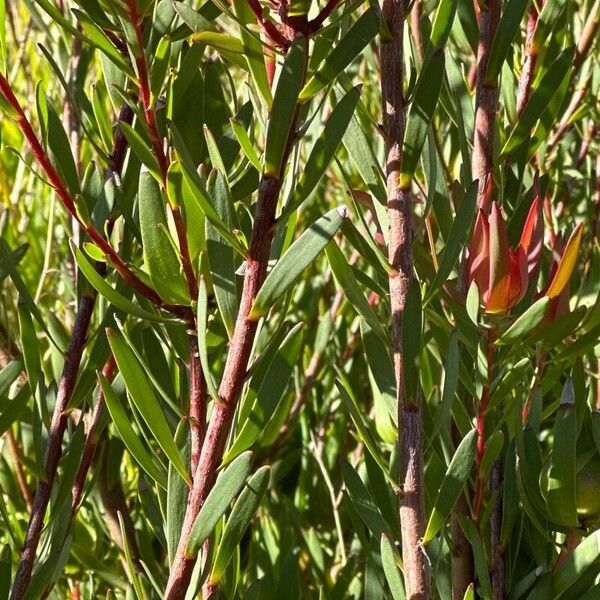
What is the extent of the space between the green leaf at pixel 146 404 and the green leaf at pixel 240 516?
23 millimetres

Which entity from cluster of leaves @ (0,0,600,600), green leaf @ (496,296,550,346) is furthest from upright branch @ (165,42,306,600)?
green leaf @ (496,296,550,346)

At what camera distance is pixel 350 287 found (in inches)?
14.6

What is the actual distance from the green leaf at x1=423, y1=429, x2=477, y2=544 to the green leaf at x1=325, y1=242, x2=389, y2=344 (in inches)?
2.1

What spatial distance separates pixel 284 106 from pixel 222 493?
132 millimetres

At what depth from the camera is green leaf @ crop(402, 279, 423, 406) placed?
1.13ft

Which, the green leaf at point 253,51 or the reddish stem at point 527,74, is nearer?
the green leaf at point 253,51

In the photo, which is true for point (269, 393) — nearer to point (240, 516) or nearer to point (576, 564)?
point (240, 516)

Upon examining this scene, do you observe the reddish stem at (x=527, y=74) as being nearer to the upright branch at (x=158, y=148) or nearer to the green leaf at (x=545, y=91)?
→ the green leaf at (x=545, y=91)

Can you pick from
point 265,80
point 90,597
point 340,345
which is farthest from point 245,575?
point 265,80

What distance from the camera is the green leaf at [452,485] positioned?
0.36 m

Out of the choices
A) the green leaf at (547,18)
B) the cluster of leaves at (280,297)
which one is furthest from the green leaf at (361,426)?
the green leaf at (547,18)

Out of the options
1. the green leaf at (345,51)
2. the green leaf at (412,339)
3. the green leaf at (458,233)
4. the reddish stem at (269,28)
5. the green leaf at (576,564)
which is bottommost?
the green leaf at (576,564)

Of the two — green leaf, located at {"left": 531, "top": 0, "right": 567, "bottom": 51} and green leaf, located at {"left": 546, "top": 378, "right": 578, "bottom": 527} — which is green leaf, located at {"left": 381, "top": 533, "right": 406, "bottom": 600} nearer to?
green leaf, located at {"left": 546, "top": 378, "right": 578, "bottom": 527}

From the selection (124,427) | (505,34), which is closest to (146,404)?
(124,427)
